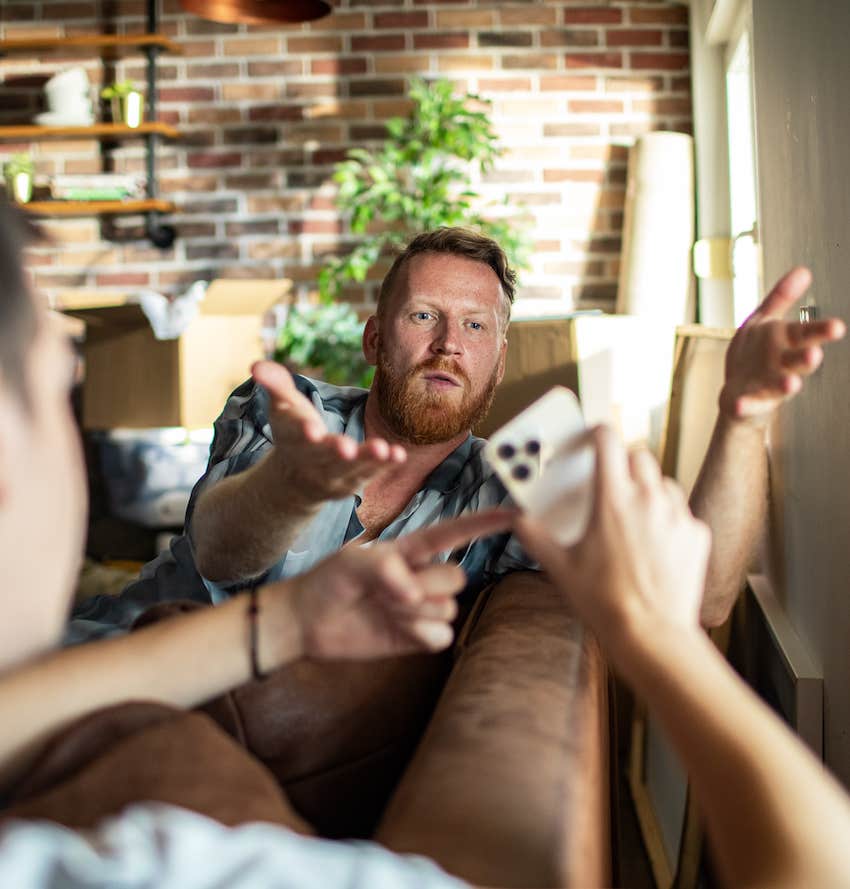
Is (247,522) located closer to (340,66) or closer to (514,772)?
(514,772)

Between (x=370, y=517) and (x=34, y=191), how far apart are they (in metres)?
2.65

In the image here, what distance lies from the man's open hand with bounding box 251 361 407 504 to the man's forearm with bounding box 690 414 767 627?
0.49m

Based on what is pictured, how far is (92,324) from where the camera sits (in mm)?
3414

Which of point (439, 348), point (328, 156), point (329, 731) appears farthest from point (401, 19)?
point (329, 731)

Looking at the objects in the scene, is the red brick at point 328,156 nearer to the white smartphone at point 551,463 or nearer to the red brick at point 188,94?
the red brick at point 188,94

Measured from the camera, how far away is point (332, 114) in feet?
12.4

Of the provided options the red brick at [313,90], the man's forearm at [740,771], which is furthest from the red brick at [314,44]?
the man's forearm at [740,771]

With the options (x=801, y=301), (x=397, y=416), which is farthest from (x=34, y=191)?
(x=801, y=301)

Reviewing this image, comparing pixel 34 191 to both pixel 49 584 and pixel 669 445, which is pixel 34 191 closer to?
Result: pixel 669 445

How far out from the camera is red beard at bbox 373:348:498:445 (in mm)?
1931

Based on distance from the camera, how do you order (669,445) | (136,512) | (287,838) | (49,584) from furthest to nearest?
(136,512) → (669,445) → (49,584) → (287,838)

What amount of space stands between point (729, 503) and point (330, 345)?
2.18m

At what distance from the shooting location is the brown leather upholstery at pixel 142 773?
66cm

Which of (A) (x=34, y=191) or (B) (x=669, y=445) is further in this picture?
(A) (x=34, y=191)
